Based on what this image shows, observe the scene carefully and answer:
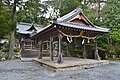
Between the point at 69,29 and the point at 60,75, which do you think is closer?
the point at 60,75

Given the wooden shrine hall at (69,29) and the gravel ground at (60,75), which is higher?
the wooden shrine hall at (69,29)

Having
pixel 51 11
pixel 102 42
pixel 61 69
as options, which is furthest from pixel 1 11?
pixel 51 11

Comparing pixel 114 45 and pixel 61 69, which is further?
pixel 114 45

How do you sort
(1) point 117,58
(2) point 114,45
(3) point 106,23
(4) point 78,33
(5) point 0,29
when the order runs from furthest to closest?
(3) point 106,23, (2) point 114,45, (1) point 117,58, (5) point 0,29, (4) point 78,33

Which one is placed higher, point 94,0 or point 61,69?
point 94,0

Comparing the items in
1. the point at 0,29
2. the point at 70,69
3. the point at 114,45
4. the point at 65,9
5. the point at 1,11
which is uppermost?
the point at 65,9

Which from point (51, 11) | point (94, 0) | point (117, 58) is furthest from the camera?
point (51, 11)

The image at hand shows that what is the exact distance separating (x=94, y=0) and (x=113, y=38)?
8832mm

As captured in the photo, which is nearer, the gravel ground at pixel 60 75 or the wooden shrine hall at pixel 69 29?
the gravel ground at pixel 60 75

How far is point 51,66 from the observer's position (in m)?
8.36

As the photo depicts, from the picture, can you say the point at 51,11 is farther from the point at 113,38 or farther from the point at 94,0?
the point at 113,38

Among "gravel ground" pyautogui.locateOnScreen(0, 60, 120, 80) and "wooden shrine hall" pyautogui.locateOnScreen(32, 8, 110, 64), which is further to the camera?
"wooden shrine hall" pyautogui.locateOnScreen(32, 8, 110, 64)

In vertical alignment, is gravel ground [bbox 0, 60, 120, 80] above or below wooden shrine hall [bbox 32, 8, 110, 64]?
below

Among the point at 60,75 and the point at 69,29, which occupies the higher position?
the point at 69,29
